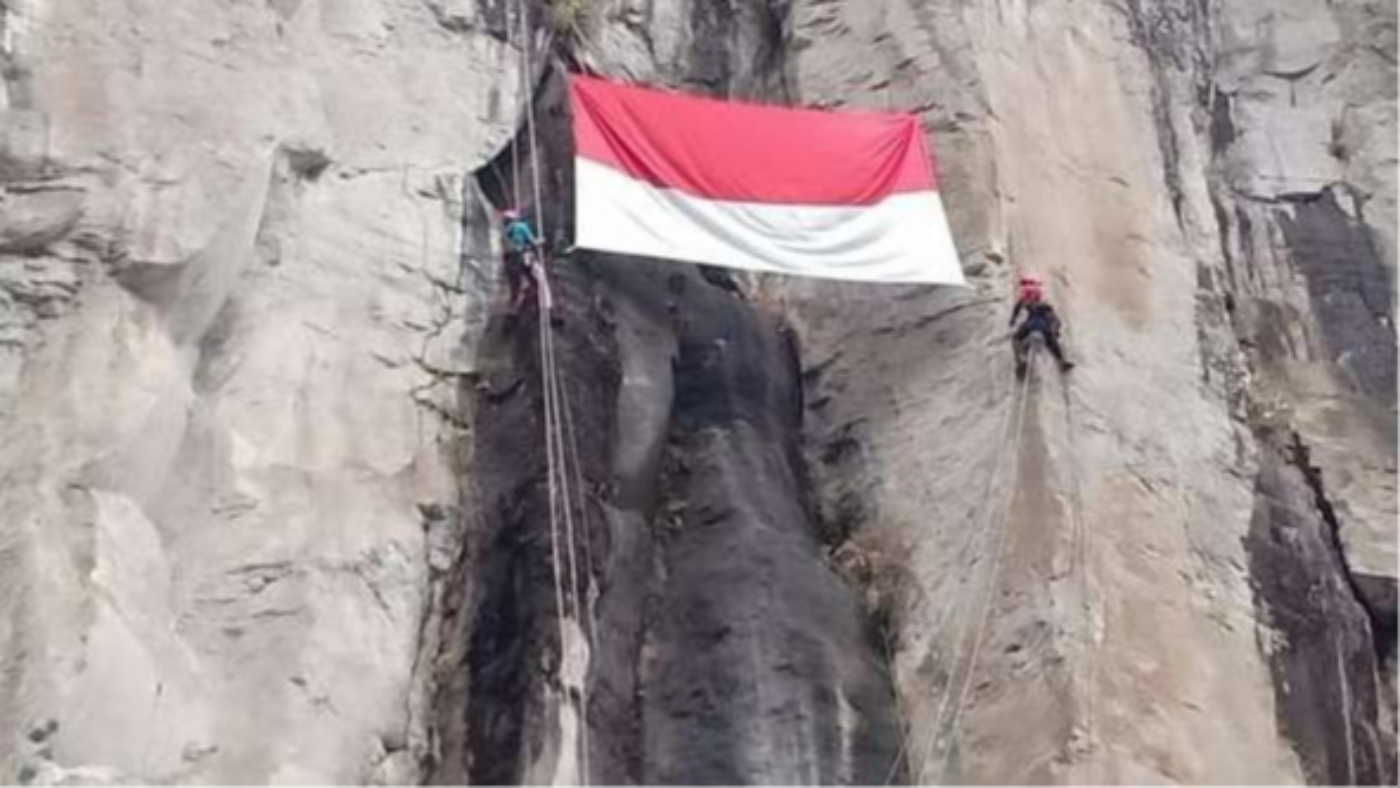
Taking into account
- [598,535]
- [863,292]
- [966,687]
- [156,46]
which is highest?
[156,46]

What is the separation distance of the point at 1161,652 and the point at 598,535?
398cm

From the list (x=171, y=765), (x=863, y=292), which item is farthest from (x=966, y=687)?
A: (x=171, y=765)

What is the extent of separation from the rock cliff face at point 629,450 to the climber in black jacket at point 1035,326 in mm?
249

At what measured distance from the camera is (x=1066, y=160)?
1908 cm

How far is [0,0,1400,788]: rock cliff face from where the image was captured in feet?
45.2

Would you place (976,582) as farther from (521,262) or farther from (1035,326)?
(521,262)

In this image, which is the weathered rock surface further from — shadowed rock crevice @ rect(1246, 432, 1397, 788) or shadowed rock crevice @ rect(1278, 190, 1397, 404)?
shadowed rock crevice @ rect(1278, 190, 1397, 404)

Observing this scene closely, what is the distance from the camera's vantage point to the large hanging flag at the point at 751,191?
1658cm

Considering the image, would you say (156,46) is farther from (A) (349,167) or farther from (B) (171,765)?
(B) (171,765)

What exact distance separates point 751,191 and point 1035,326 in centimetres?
238

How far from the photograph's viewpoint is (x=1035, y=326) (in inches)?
660

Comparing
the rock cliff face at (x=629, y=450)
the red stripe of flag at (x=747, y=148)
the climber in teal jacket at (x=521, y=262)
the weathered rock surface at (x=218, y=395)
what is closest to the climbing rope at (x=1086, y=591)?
the rock cliff face at (x=629, y=450)

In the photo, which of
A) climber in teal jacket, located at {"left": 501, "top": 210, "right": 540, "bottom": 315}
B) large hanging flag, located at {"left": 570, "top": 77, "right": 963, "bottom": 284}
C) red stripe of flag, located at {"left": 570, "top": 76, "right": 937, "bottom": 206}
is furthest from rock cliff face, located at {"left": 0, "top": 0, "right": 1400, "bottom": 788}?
red stripe of flag, located at {"left": 570, "top": 76, "right": 937, "bottom": 206}

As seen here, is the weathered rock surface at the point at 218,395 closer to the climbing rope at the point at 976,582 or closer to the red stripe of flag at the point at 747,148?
the red stripe of flag at the point at 747,148
